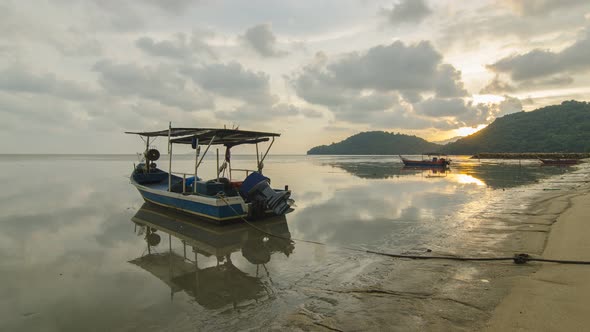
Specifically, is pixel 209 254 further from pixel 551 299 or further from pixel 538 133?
pixel 538 133

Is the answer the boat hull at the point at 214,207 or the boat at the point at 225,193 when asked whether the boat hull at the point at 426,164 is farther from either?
the boat hull at the point at 214,207

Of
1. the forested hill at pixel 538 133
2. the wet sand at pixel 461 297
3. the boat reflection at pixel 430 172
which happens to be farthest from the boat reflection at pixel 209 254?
the forested hill at pixel 538 133

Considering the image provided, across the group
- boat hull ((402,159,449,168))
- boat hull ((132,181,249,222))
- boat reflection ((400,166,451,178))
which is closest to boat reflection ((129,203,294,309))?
boat hull ((132,181,249,222))

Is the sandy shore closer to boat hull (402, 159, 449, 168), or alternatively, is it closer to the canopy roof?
the canopy roof

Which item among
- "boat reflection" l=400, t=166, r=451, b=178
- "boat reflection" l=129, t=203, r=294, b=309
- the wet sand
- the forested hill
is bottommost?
"boat reflection" l=129, t=203, r=294, b=309

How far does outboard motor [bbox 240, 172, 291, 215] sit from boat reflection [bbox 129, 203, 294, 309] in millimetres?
918

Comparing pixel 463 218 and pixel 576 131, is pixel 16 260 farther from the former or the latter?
pixel 576 131

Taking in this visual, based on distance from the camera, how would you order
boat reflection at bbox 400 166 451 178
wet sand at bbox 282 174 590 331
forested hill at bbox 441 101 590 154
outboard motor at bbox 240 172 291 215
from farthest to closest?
forested hill at bbox 441 101 590 154, boat reflection at bbox 400 166 451 178, outboard motor at bbox 240 172 291 215, wet sand at bbox 282 174 590 331

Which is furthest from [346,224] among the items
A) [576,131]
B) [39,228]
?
[576,131]

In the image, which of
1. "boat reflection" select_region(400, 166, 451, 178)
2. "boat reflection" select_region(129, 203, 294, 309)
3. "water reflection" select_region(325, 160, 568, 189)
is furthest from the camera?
"boat reflection" select_region(400, 166, 451, 178)

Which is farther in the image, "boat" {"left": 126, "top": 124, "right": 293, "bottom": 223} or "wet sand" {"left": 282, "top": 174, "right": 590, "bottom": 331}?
"boat" {"left": 126, "top": 124, "right": 293, "bottom": 223}

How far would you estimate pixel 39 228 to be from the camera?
1313cm

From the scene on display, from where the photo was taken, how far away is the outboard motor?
1302 cm

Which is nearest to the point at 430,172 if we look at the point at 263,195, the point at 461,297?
the point at 263,195
